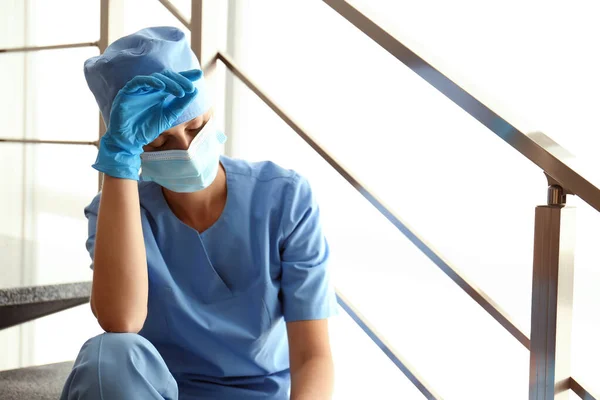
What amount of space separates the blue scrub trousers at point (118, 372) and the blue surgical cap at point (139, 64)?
35 centimetres

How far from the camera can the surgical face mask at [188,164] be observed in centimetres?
106

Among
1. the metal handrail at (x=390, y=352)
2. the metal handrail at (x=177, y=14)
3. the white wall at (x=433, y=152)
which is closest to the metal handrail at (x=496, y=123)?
the metal handrail at (x=390, y=352)

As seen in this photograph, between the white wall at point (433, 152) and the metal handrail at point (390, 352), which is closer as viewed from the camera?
the metal handrail at point (390, 352)

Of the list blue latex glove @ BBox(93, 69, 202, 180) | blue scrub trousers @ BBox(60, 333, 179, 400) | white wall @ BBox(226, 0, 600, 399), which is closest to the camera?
blue scrub trousers @ BBox(60, 333, 179, 400)

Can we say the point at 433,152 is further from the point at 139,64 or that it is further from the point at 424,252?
the point at 139,64

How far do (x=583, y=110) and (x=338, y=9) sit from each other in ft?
8.32

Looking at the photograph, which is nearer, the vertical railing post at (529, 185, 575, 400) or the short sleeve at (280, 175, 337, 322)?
the vertical railing post at (529, 185, 575, 400)

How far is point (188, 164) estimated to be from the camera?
3.46ft

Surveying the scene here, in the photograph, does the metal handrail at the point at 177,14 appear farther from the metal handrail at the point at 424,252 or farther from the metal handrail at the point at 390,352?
the metal handrail at the point at 390,352

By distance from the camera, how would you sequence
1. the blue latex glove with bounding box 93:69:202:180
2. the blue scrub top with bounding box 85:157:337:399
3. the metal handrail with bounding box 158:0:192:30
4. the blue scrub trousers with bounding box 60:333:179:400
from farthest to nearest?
the metal handrail with bounding box 158:0:192:30, the blue scrub top with bounding box 85:157:337:399, the blue latex glove with bounding box 93:69:202:180, the blue scrub trousers with bounding box 60:333:179:400

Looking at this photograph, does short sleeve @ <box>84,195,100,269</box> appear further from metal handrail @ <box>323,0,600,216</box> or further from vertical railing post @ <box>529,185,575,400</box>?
vertical railing post @ <box>529,185,575,400</box>

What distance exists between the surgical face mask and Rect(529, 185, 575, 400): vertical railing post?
52 centimetres

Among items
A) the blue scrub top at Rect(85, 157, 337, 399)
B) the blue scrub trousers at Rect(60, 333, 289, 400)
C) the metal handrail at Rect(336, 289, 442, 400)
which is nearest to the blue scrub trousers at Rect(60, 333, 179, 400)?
the blue scrub trousers at Rect(60, 333, 289, 400)

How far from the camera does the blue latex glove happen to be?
39.3 inches
